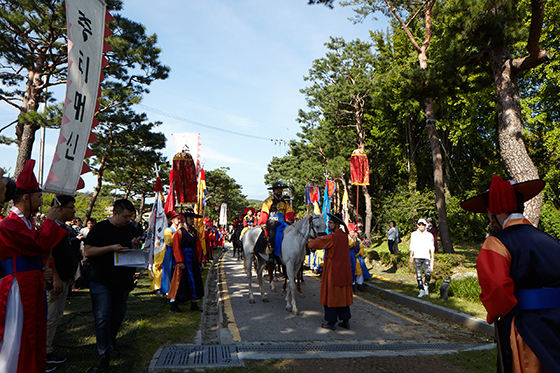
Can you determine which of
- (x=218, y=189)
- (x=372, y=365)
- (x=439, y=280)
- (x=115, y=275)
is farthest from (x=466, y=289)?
(x=218, y=189)

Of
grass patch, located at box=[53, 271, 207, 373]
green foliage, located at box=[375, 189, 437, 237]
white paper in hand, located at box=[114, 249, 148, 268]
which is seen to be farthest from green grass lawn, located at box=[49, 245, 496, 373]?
green foliage, located at box=[375, 189, 437, 237]

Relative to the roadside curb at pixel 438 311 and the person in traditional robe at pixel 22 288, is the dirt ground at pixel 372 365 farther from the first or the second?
the person in traditional robe at pixel 22 288

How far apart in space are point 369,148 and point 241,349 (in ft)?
95.9

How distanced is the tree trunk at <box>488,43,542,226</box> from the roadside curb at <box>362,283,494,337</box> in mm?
4246

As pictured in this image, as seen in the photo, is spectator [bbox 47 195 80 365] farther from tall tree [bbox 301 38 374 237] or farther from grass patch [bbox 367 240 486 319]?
tall tree [bbox 301 38 374 237]

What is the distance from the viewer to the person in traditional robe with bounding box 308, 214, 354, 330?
618 centimetres

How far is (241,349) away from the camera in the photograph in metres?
4.91

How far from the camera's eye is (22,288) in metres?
2.94

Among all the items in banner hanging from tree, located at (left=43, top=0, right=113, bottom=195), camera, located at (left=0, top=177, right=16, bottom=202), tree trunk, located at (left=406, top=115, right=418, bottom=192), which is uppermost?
tree trunk, located at (left=406, top=115, right=418, bottom=192)

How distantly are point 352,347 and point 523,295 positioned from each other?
3.21 m

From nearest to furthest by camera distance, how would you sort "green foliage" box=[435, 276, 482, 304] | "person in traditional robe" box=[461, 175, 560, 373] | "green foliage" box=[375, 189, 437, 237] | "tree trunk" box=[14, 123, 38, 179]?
"person in traditional robe" box=[461, 175, 560, 373], "green foliage" box=[435, 276, 482, 304], "tree trunk" box=[14, 123, 38, 179], "green foliage" box=[375, 189, 437, 237]

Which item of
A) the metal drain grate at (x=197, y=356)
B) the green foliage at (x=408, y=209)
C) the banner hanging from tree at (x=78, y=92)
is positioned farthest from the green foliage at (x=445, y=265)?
the green foliage at (x=408, y=209)

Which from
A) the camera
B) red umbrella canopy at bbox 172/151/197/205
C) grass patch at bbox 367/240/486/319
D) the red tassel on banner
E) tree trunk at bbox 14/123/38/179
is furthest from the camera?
tree trunk at bbox 14/123/38/179

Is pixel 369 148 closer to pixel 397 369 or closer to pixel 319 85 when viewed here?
pixel 319 85
